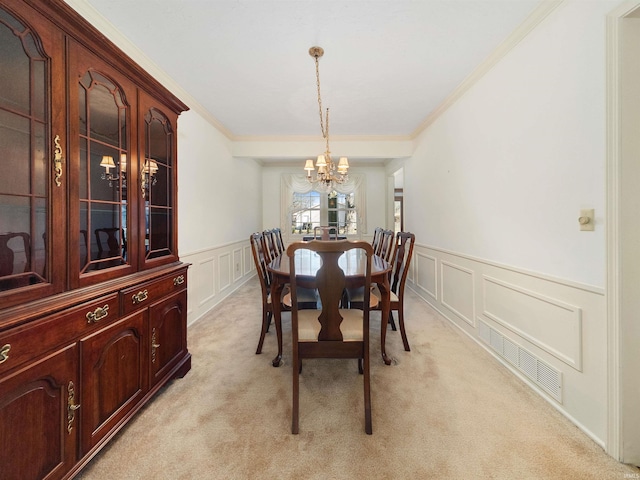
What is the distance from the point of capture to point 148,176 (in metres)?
1.61

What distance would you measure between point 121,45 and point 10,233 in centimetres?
175

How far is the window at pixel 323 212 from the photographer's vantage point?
6.01 m

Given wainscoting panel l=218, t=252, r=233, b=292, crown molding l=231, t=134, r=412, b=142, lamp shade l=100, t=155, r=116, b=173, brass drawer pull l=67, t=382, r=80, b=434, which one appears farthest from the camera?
crown molding l=231, t=134, r=412, b=142

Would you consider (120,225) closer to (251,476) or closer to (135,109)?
(135,109)

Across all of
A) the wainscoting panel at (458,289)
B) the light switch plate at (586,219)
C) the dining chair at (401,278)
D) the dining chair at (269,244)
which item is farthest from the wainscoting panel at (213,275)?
the light switch plate at (586,219)

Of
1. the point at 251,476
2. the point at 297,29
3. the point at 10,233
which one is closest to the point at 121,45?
the point at 297,29

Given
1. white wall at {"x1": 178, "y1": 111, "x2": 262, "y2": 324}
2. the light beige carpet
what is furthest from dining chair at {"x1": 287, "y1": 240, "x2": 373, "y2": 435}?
white wall at {"x1": 178, "y1": 111, "x2": 262, "y2": 324}

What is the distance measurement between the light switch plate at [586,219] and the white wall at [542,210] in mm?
29

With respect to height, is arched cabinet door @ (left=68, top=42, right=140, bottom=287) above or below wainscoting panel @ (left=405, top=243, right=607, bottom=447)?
above

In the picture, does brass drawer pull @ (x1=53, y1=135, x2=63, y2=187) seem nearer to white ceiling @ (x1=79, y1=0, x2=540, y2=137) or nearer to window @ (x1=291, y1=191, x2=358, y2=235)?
white ceiling @ (x1=79, y1=0, x2=540, y2=137)

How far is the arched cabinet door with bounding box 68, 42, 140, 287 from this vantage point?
111cm

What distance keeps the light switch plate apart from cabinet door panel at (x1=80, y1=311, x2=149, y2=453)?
2499mm

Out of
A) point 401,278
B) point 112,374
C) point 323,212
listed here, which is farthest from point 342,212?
point 112,374

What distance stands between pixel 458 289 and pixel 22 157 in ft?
10.6
